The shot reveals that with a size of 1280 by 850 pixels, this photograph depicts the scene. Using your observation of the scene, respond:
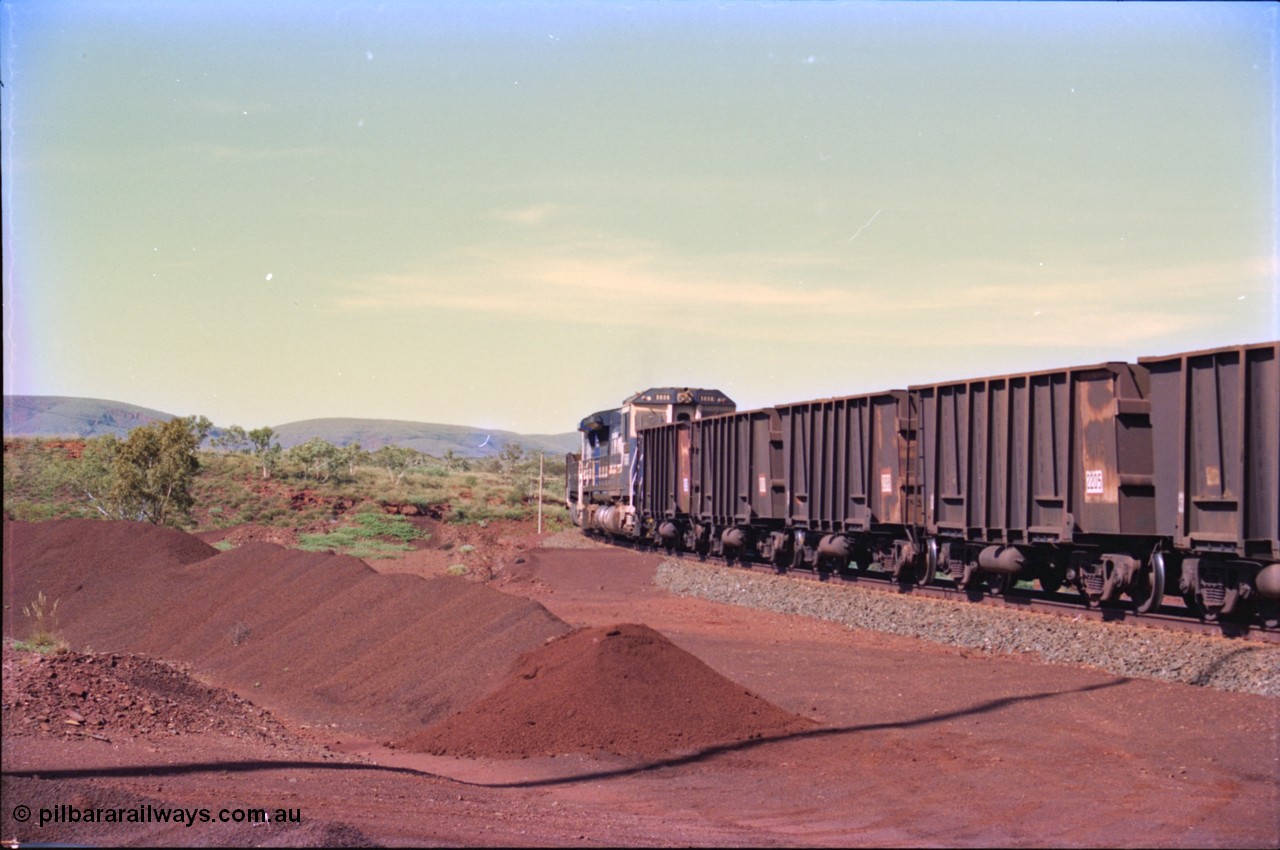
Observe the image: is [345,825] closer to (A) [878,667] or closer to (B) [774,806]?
(B) [774,806]

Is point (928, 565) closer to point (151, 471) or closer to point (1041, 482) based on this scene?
point (1041, 482)

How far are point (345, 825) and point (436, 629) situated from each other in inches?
470

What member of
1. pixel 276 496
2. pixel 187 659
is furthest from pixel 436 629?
pixel 276 496

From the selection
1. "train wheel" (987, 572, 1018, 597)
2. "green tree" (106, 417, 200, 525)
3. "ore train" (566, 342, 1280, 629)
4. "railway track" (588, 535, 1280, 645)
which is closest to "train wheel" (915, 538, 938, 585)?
"ore train" (566, 342, 1280, 629)

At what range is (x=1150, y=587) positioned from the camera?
16203 mm

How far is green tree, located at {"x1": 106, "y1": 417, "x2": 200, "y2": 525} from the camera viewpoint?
39.4 meters

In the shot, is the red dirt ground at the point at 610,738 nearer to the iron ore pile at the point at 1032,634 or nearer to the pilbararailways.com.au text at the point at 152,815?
the pilbararailways.com.au text at the point at 152,815

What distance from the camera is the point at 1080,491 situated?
16.6m

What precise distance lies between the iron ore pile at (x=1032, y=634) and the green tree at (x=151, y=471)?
2285cm

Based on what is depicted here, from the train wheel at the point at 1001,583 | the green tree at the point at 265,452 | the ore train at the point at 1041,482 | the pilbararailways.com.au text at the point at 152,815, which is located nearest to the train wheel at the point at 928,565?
the ore train at the point at 1041,482

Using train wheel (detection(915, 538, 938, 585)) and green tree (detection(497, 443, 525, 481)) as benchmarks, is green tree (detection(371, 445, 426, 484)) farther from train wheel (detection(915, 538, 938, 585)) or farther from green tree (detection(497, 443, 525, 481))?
train wheel (detection(915, 538, 938, 585))

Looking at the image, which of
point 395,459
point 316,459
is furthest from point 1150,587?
point 395,459

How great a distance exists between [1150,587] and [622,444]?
89.6 ft

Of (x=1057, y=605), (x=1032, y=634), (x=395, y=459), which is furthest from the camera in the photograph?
(x=395, y=459)
